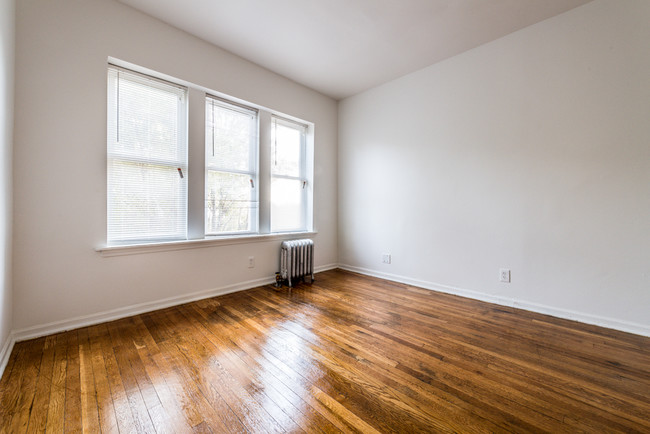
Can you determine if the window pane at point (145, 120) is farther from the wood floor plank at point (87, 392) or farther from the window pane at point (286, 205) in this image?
the wood floor plank at point (87, 392)

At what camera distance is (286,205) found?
4.01 m

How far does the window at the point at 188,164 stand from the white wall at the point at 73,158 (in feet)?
0.51

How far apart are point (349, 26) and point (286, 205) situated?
239 cm

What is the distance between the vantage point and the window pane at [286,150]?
12.6 feet

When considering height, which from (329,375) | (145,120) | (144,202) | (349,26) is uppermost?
(349,26)

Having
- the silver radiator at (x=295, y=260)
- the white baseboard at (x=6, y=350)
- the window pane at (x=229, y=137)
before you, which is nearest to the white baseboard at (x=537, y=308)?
the silver radiator at (x=295, y=260)

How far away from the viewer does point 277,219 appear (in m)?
3.89

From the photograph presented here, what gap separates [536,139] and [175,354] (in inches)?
150

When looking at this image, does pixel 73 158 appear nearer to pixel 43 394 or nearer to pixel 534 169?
pixel 43 394

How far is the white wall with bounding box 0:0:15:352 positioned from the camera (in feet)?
5.44

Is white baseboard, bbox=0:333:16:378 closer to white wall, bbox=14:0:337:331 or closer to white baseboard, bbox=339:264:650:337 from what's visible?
white wall, bbox=14:0:337:331

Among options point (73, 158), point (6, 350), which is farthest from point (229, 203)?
point (6, 350)

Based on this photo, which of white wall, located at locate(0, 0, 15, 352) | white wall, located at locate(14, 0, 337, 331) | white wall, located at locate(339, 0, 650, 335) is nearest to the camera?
white wall, located at locate(0, 0, 15, 352)

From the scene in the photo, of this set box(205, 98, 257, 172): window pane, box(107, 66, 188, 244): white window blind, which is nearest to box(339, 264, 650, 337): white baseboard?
box(205, 98, 257, 172): window pane
